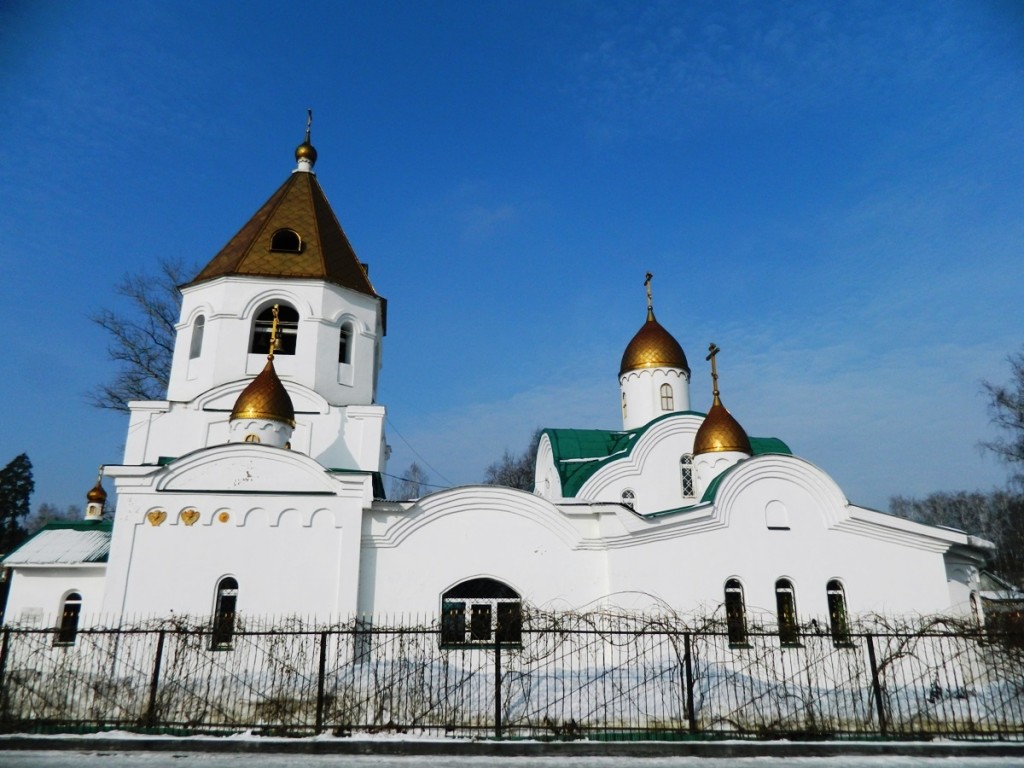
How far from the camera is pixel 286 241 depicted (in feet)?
55.9

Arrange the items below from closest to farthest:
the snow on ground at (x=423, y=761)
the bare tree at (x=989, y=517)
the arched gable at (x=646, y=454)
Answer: the snow on ground at (x=423, y=761) → the arched gable at (x=646, y=454) → the bare tree at (x=989, y=517)

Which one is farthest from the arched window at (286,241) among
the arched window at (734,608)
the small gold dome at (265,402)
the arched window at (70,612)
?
the arched window at (734,608)

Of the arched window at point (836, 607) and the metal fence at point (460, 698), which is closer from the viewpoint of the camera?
the metal fence at point (460, 698)

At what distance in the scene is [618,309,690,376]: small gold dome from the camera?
2036 cm

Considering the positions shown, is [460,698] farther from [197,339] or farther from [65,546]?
[197,339]

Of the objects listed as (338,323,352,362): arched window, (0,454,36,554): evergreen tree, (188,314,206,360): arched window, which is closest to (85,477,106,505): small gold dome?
(188,314,206,360): arched window

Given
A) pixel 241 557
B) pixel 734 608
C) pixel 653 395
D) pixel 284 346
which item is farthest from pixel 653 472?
pixel 241 557

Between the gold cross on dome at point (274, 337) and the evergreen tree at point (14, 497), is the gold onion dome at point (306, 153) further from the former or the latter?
the evergreen tree at point (14, 497)

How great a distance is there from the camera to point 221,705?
8953 millimetres

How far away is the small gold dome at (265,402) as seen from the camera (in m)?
13.3

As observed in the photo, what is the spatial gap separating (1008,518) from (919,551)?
3771 centimetres

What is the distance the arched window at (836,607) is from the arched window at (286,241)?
13552 millimetres

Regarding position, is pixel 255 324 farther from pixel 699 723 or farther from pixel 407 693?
pixel 699 723

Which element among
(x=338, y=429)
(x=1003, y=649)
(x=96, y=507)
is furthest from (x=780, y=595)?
(x=96, y=507)
